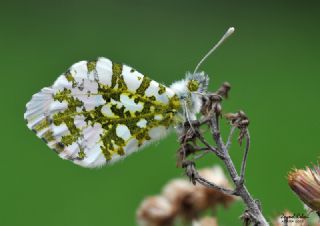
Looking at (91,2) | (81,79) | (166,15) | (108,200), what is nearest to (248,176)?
(108,200)

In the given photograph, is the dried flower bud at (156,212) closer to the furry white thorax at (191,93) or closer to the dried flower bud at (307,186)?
the furry white thorax at (191,93)

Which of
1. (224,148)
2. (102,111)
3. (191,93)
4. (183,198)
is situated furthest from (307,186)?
(183,198)

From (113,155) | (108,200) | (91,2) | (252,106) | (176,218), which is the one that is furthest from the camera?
(91,2)

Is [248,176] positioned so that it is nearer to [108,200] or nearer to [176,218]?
[108,200]

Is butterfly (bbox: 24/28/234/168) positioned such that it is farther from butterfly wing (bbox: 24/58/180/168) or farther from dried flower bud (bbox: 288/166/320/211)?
dried flower bud (bbox: 288/166/320/211)

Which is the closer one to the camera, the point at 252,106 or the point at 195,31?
the point at 252,106

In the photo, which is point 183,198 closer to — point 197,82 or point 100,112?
point 100,112
